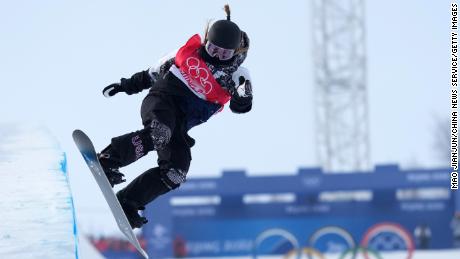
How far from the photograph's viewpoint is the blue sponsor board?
71.1 ft

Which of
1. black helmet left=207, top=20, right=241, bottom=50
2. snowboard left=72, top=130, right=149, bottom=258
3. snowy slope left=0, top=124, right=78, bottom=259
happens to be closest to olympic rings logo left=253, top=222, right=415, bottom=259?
snowy slope left=0, top=124, right=78, bottom=259

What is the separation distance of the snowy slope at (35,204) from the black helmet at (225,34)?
1.44 metres

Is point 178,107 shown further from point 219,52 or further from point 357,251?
point 357,251

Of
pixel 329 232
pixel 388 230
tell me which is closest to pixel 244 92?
pixel 329 232

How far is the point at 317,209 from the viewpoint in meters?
22.5

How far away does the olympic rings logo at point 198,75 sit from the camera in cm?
646

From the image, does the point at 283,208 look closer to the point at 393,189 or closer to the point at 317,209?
the point at 317,209

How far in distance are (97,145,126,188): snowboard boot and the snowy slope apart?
29cm

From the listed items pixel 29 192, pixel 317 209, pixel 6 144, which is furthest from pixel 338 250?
pixel 29 192

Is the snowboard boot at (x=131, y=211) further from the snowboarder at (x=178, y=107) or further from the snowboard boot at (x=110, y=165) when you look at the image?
the snowboard boot at (x=110, y=165)

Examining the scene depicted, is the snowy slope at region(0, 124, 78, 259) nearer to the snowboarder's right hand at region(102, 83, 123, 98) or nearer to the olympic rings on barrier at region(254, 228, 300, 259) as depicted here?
the snowboarder's right hand at region(102, 83, 123, 98)

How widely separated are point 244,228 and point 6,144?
14.6m

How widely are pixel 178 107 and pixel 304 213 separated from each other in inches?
637

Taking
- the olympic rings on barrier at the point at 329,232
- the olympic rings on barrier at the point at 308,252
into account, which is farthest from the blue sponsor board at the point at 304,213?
the olympic rings on barrier at the point at 308,252
